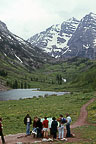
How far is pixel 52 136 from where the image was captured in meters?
28.8

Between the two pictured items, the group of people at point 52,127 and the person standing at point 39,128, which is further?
the person standing at point 39,128

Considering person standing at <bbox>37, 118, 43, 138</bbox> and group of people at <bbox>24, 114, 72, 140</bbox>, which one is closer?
group of people at <bbox>24, 114, 72, 140</bbox>

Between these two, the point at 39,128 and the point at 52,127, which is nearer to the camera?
the point at 52,127

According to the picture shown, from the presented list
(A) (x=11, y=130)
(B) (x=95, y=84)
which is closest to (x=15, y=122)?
(A) (x=11, y=130)

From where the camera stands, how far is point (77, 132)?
31.1 metres

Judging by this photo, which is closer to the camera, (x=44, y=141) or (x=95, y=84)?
(x=44, y=141)

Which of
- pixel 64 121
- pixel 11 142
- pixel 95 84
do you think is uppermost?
pixel 95 84

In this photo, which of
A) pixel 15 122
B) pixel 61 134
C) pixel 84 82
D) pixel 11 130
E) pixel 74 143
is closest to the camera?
pixel 74 143

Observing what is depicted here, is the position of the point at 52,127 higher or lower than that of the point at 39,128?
higher

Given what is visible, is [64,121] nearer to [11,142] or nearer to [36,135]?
[36,135]

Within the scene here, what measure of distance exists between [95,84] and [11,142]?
125 m

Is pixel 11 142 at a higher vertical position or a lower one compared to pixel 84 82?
lower

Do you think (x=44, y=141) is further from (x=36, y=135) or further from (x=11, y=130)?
(x=11, y=130)

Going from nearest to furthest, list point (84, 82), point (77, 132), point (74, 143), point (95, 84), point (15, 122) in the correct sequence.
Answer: point (74, 143)
point (77, 132)
point (15, 122)
point (95, 84)
point (84, 82)
